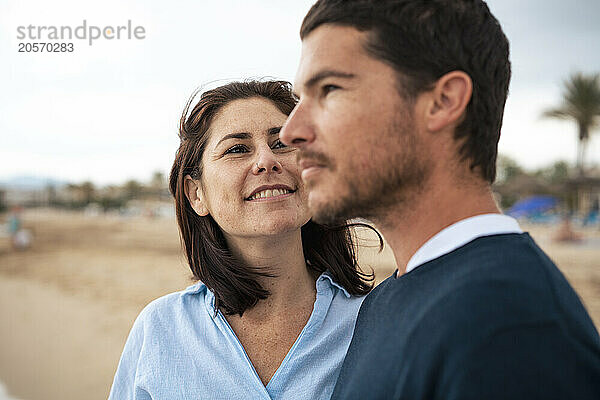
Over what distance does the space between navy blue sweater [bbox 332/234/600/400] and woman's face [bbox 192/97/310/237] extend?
2.35ft

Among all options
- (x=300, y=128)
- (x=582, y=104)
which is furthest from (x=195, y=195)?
(x=582, y=104)

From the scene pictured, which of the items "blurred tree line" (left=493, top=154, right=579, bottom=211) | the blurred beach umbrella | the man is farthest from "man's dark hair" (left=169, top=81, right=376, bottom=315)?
the blurred beach umbrella

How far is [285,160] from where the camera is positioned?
169 cm

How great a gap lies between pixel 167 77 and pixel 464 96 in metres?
22.5

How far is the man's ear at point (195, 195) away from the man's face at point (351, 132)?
821 mm

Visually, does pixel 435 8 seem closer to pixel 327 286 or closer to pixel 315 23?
pixel 315 23

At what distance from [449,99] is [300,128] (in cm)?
27

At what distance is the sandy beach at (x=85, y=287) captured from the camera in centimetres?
1023

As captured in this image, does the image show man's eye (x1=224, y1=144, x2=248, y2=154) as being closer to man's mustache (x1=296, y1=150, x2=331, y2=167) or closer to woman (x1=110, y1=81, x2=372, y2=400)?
woman (x1=110, y1=81, x2=372, y2=400)

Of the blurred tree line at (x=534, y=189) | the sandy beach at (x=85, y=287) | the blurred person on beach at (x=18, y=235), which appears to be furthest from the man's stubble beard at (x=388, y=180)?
the blurred person on beach at (x=18, y=235)

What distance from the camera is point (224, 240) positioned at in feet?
6.26

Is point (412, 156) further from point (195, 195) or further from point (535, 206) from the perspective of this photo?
point (535, 206)

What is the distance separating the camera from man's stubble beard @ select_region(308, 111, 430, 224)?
1.02 meters

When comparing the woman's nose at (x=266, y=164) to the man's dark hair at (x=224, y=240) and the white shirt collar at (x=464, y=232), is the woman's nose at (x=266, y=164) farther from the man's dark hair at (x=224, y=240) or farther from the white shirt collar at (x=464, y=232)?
the white shirt collar at (x=464, y=232)
